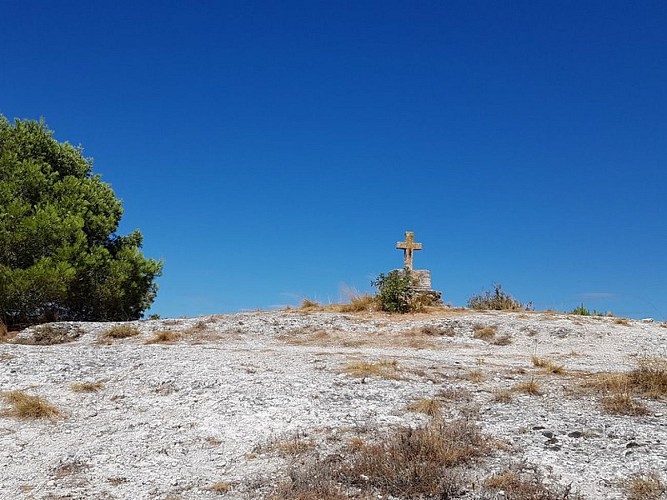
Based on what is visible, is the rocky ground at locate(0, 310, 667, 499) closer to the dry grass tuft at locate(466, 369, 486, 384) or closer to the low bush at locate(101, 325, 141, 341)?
the dry grass tuft at locate(466, 369, 486, 384)

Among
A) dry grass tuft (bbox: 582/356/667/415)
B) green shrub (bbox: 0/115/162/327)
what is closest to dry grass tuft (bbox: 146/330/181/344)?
green shrub (bbox: 0/115/162/327)

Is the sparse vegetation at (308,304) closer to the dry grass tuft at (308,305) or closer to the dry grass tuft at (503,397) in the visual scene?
the dry grass tuft at (308,305)

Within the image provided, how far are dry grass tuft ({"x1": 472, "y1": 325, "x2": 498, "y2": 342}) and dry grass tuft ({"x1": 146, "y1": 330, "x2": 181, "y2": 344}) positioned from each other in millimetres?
8846

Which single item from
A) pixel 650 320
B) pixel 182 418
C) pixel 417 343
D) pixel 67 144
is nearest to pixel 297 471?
pixel 182 418

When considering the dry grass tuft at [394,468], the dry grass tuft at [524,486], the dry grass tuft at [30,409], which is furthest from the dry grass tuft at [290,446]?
the dry grass tuft at [30,409]

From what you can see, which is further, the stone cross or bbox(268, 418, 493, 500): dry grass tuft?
the stone cross

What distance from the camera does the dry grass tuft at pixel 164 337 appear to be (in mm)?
16469

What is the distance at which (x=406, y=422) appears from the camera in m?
8.27

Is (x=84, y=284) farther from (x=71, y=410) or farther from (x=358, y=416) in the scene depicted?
(x=358, y=416)

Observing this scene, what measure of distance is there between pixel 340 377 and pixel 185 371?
9.48ft

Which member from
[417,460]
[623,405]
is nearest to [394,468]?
[417,460]

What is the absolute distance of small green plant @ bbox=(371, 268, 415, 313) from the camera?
22.0m

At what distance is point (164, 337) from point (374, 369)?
7870 millimetres

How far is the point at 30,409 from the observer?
29.8 ft
